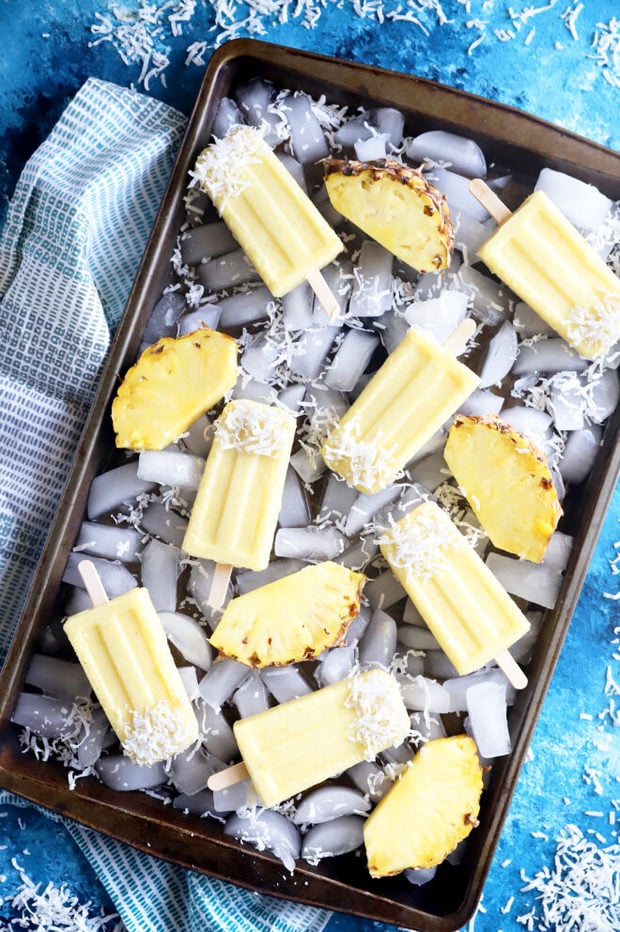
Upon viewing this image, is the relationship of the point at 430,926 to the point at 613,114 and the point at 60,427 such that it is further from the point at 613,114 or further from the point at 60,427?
the point at 613,114

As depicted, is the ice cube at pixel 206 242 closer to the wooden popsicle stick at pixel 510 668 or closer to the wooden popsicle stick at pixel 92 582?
the wooden popsicle stick at pixel 92 582

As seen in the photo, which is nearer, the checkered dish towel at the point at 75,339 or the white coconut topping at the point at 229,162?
the white coconut topping at the point at 229,162

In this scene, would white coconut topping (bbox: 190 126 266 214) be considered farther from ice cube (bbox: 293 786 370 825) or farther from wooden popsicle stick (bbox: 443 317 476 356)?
ice cube (bbox: 293 786 370 825)

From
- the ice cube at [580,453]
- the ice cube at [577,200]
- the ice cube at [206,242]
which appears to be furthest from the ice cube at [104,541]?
the ice cube at [577,200]

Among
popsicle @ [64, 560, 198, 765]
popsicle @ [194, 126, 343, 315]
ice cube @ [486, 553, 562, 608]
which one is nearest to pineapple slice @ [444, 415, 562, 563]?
ice cube @ [486, 553, 562, 608]

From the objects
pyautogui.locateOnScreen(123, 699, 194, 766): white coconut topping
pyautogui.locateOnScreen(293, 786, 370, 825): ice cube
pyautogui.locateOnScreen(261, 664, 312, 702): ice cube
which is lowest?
pyautogui.locateOnScreen(293, 786, 370, 825): ice cube

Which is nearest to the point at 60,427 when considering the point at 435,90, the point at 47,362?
the point at 47,362
